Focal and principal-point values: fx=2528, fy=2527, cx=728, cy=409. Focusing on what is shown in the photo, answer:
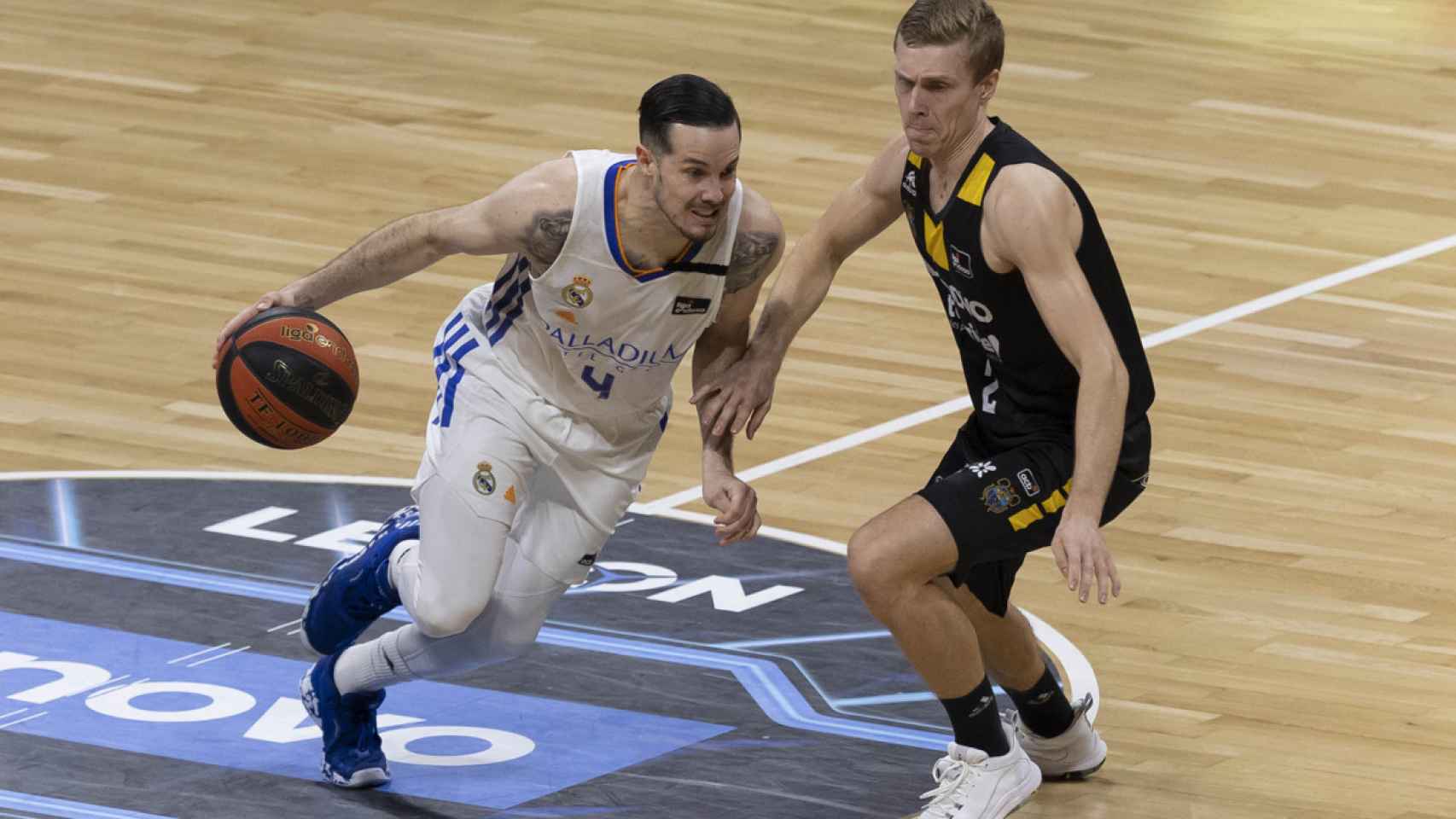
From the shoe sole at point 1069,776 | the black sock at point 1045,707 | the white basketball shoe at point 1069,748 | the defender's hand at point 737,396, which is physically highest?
the defender's hand at point 737,396

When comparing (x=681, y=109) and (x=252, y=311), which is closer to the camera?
(x=681, y=109)

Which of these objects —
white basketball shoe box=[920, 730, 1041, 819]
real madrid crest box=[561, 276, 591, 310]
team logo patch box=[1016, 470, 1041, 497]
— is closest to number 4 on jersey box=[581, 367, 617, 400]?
real madrid crest box=[561, 276, 591, 310]

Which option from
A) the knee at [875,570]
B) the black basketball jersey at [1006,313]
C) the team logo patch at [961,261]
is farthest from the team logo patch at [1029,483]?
the team logo patch at [961,261]

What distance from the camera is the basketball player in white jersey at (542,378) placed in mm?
5277

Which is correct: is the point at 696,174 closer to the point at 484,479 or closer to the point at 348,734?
the point at 484,479

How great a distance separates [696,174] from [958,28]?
0.60 m

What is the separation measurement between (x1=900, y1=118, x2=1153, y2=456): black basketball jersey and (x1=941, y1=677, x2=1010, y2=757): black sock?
535mm

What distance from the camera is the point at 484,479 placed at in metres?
5.38

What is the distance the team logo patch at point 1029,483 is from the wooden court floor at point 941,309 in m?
0.80

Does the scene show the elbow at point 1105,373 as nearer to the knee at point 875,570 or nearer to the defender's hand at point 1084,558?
the defender's hand at point 1084,558

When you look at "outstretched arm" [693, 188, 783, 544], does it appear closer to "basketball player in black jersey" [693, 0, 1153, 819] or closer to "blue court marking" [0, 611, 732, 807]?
"basketball player in black jersey" [693, 0, 1153, 819]

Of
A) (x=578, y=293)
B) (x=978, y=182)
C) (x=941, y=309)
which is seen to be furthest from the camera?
(x=941, y=309)

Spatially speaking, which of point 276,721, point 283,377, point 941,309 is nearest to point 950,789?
point 276,721

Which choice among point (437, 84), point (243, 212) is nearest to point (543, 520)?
point (243, 212)
